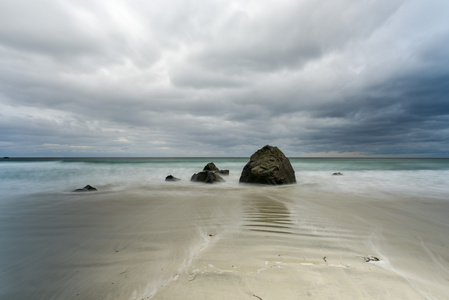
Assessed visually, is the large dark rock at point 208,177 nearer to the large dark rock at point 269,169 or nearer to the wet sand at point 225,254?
the large dark rock at point 269,169

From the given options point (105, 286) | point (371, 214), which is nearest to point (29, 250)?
point (105, 286)

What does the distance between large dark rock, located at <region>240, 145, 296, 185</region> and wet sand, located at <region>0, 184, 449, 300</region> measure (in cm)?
565

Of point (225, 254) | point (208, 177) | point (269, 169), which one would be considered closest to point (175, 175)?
point (208, 177)

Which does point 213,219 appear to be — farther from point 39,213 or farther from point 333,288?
point 39,213

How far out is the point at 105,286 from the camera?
2.06 meters

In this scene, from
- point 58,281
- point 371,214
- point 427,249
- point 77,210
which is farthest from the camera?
point 77,210

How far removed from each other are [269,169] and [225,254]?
8.64 meters

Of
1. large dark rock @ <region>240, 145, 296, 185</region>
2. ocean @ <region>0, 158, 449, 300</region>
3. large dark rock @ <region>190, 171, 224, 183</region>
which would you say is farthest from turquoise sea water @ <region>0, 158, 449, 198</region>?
ocean @ <region>0, 158, 449, 300</region>

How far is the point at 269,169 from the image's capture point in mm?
10938

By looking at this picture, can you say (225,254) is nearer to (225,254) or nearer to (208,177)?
(225,254)

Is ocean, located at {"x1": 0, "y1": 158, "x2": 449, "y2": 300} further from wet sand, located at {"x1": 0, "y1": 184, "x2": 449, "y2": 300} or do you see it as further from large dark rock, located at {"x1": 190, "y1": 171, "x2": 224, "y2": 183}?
large dark rock, located at {"x1": 190, "y1": 171, "x2": 224, "y2": 183}

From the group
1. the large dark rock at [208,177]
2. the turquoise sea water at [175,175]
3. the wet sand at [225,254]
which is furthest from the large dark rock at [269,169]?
the wet sand at [225,254]

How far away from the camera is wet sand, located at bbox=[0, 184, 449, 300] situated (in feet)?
6.30

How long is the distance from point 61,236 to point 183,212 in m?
2.46
